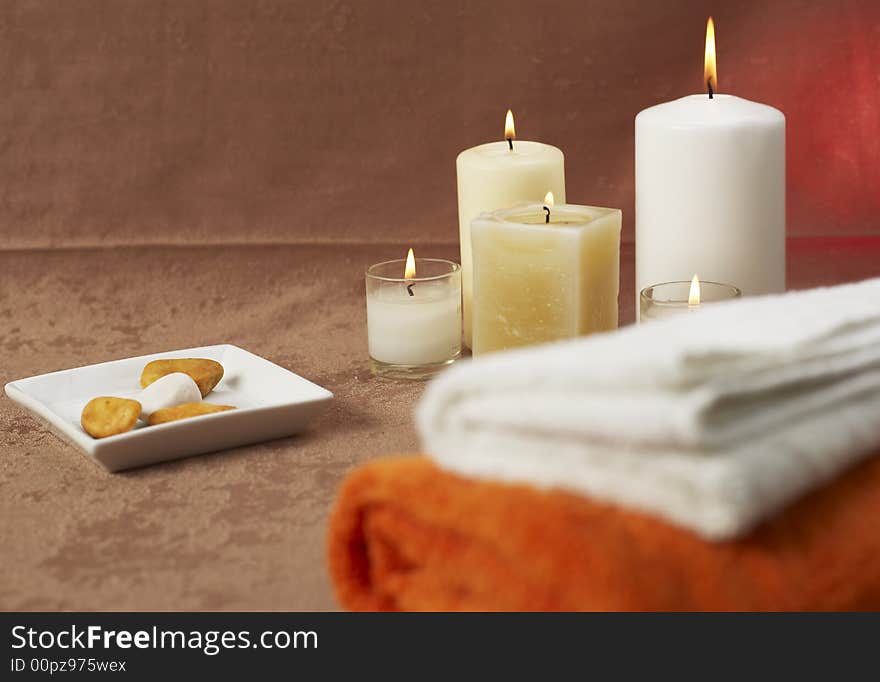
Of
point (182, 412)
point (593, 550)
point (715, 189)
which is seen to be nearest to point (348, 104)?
point (715, 189)

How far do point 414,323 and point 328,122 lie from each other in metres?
0.59

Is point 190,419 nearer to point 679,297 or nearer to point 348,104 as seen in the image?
point 679,297

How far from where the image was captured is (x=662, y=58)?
148 centimetres

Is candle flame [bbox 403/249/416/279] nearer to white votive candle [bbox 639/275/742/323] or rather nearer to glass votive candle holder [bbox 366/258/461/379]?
glass votive candle holder [bbox 366/258/461/379]

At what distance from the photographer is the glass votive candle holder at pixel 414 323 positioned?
40.0 inches

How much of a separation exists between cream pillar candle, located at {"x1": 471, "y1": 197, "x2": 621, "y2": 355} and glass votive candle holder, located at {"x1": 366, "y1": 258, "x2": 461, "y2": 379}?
0.14 feet

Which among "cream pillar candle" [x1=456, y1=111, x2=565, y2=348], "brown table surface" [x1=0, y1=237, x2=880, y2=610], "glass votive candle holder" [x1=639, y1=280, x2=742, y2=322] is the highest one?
"cream pillar candle" [x1=456, y1=111, x2=565, y2=348]

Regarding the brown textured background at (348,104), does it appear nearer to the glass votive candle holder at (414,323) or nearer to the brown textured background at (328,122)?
the brown textured background at (328,122)

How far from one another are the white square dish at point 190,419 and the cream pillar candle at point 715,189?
1.06 feet

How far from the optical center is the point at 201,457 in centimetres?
86

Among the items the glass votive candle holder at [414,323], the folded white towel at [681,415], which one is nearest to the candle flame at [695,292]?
the glass votive candle holder at [414,323]

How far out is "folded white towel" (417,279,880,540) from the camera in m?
0.48

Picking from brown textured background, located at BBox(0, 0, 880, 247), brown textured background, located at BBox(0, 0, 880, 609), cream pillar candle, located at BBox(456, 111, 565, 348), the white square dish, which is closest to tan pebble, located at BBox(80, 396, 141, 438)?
the white square dish
